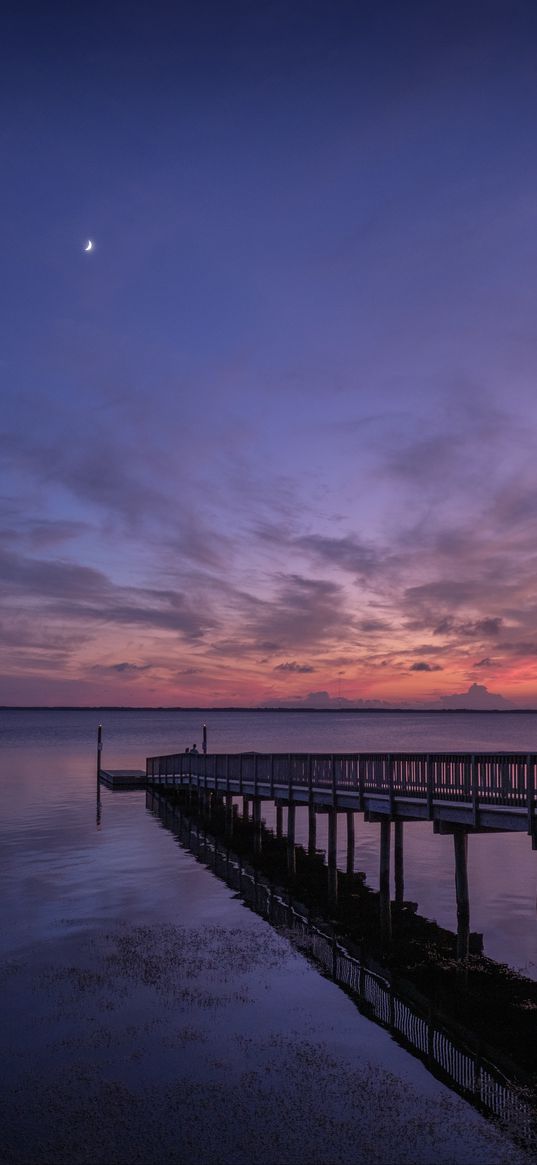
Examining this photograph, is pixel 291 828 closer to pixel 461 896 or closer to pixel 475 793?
pixel 461 896

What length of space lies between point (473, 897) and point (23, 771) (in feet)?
187

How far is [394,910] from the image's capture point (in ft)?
83.7

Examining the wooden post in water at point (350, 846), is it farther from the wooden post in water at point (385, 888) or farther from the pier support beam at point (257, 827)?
the wooden post in water at point (385, 888)

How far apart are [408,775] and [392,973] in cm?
552

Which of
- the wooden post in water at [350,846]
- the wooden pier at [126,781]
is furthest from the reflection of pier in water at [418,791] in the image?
the wooden pier at [126,781]

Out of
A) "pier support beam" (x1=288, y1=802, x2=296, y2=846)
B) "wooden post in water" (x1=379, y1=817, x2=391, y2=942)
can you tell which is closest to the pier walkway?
"pier support beam" (x1=288, y1=802, x2=296, y2=846)

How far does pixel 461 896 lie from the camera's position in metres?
21.4

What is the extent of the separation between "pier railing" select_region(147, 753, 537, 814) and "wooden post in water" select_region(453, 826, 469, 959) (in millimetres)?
1229

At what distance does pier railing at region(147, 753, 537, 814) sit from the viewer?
18.8 m

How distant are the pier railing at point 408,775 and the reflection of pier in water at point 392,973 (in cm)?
241

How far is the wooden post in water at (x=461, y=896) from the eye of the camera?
1989cm

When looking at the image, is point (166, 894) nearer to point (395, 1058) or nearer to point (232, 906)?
point (232, 906)

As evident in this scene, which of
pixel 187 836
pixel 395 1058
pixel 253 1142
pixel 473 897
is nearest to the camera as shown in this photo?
pixel 253 1142

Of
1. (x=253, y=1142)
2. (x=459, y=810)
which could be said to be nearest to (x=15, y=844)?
(x=459, y=810)
